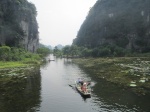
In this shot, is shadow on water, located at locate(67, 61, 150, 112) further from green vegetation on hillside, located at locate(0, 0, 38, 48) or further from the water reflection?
green vegetation on hillside, located at locate(0, 0, 38, 48)

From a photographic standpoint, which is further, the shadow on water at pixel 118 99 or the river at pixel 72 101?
the river at pixel 72 101

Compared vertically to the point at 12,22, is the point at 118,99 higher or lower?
lower

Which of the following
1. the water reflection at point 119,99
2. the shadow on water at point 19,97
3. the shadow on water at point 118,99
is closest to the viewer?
the shadow on water at point 118,99

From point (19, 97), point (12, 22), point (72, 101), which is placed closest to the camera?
point (72, 101)

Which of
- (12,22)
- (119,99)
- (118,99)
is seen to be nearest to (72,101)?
(118,99)

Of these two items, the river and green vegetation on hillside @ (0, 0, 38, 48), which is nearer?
the river

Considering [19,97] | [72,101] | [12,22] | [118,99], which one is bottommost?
[72,101]

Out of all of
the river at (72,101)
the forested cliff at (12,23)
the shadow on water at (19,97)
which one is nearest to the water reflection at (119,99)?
the river at (72,101)

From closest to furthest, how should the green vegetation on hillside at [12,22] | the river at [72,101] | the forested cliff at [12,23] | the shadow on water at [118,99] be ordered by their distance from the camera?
the shadow on water at [118,99] < the river at [72,101] < the green vegetation on hillside at [12,22] < the forested cliff at [12,23]

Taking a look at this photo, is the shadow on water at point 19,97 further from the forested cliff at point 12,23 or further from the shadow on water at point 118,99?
the forested cliff at point 12,23

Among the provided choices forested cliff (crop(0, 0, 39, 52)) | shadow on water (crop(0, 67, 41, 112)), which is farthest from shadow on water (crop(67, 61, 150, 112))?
forested cliff (crop(0, 0, 39, 52))

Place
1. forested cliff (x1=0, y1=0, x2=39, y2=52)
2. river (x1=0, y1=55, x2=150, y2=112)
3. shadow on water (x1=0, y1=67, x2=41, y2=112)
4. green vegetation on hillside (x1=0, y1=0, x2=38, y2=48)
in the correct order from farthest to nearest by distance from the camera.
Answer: forested cliff (x1=0, y1=0, x2=39, y2=52)
green vegetation on hillside (x1=0, y1=0, x2=38, y2=48)
shadow on water (x1=0, y1=67, x2=41, y2=112)
river (x1=0, y1=55, x2=150, y2=112)

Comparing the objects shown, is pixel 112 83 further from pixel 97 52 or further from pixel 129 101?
pixel 97 52

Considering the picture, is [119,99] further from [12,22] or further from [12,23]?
[12,22]
